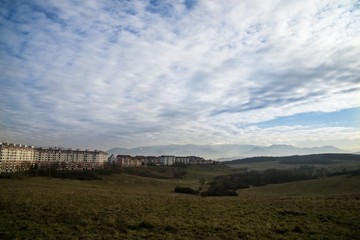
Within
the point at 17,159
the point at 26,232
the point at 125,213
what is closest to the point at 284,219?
the point at 125,213

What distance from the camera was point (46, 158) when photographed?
150 metres

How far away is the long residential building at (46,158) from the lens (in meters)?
117

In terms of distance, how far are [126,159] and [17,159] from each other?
7041 cm

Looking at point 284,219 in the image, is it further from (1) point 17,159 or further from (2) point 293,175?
(1) point 17,159

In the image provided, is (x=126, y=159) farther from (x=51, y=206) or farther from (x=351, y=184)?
(x=51, y=206)

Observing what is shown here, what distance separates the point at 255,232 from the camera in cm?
1623

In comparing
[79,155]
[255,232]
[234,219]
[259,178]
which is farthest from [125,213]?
[79,155]

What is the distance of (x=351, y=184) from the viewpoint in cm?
6016

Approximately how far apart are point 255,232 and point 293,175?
99.3 m

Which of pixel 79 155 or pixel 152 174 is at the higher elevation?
pixel 79 155

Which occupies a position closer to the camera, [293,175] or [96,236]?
[96,236]

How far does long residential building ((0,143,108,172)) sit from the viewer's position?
384 feet

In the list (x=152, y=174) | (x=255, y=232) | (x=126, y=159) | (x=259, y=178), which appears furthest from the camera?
(x=126, y=159)

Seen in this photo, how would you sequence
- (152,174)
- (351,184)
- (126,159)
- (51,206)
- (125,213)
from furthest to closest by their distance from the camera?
(126,159), (152,174), (351,184), (51,206), (125,213)
